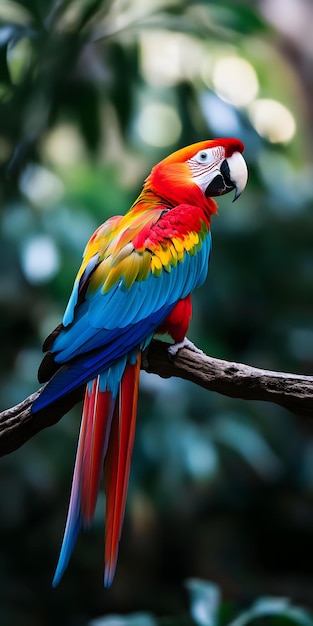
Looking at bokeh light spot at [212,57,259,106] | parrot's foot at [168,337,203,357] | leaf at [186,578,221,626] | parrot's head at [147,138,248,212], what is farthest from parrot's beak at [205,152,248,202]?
leaf at [186,578,221,626]

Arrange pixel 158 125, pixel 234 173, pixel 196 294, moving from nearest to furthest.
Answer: pixel 234 173, pixel 158 125, pixel 196 294

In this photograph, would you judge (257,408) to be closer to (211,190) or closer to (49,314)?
(49,314)

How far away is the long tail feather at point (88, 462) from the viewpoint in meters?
0.69

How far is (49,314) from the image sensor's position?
5.38 feet

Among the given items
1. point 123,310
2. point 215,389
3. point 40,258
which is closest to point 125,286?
point 123,310

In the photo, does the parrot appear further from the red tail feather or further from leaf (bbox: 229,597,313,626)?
leaf (bbox: 229,597,313,626)

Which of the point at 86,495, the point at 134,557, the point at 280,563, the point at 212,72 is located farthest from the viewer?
the point at 280,563

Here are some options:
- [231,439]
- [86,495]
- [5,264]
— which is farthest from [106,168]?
[86,495]

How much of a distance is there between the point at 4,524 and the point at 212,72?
3.85 feet

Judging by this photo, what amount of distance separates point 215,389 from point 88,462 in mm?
183

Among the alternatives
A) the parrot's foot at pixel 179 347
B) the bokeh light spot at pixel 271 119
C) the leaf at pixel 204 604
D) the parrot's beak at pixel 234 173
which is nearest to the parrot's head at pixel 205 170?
the parrot's beak at pixel 234 173

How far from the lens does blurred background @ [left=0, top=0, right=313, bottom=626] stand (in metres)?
1.32

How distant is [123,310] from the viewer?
31.7 inches

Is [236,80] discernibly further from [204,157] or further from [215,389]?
[215,389]
